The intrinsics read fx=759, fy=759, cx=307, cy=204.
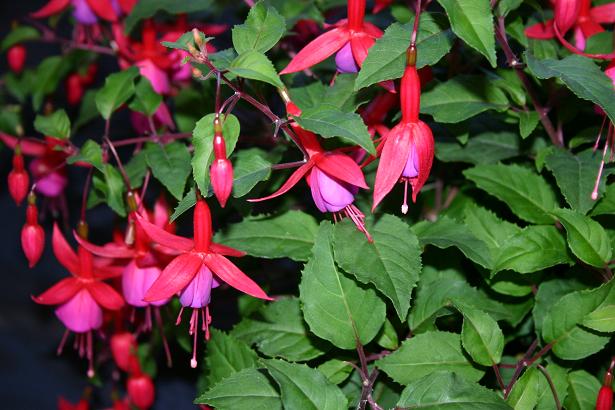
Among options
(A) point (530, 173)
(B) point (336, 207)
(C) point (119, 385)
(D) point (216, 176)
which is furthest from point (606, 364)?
(C) point (119, 385)

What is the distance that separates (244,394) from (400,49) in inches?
13.3

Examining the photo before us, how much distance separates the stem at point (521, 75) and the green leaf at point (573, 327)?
0.19 m

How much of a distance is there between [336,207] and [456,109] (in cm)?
20

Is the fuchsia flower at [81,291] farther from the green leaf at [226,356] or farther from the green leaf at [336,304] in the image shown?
the green leaf at [336,304]

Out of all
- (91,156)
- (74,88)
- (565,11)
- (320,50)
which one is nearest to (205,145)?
(320,50)

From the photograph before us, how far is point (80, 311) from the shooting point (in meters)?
0.83

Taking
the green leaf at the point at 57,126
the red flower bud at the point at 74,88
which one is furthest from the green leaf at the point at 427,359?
the red flower bud at the point at 74,88

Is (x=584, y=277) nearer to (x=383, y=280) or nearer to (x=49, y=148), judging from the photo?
(x=383, y=280)

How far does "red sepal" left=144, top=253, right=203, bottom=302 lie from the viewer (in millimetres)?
642

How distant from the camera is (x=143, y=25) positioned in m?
1.00

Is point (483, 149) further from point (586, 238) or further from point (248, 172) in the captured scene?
point (248, 172)

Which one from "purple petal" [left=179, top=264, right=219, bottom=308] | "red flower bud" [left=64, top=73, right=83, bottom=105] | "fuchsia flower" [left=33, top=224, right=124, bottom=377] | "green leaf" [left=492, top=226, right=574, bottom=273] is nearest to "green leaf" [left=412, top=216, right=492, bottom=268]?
"green leaf" [left=492, top=226, right=574, bottom=273]

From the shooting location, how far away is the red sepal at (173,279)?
2.11 feet

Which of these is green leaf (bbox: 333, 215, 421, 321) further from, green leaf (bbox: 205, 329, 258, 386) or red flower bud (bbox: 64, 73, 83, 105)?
red flower bud (bbox: 64, 73, 83, 105)
